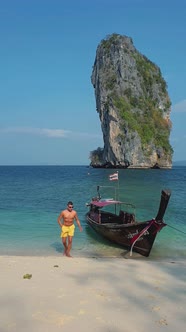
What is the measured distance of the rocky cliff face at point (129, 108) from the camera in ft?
333

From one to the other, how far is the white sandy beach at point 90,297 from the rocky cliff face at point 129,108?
9090 centimetres

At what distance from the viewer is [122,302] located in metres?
6.91

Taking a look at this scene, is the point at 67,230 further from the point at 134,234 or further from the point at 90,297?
the point at 90,297

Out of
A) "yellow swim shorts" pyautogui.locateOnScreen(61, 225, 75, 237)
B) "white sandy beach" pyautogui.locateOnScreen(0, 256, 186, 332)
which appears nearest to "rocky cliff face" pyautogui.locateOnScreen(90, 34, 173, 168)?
"yellow swim shorts" pyautogui.locateOnScreen(61, 225, 75, 237)

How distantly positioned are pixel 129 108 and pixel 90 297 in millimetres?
104893

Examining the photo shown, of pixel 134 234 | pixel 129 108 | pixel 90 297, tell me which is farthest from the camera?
pixel 129 108

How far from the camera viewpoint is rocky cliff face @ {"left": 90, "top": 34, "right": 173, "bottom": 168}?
102 m

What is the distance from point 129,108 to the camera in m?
109

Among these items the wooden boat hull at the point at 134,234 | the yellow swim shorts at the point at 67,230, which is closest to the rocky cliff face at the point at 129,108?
the wooden boat hull at the point at 134,234

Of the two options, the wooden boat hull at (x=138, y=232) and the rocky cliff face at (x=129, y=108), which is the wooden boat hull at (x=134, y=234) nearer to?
the wooden boat hull at (x=138, y=232)

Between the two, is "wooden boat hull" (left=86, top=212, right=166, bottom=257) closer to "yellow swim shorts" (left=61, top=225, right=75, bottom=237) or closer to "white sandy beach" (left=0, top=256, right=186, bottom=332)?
"white sandy beach" (left=0, top=256, right=186, bottom=332)

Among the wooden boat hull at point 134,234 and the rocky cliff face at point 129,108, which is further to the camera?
the rocky cliff face at point 129,108

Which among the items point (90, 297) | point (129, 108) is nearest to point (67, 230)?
point (90, 297)

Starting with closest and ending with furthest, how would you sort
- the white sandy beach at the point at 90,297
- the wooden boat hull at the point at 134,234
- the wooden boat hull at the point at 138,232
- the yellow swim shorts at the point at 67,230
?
1. the white sandy beach at the point at 90,297
2. the yellow swim shorts at the point at 67,230
3. the wooden boat hull at the point at 138,232
4. the wooden boat hull at the point at 134,234
